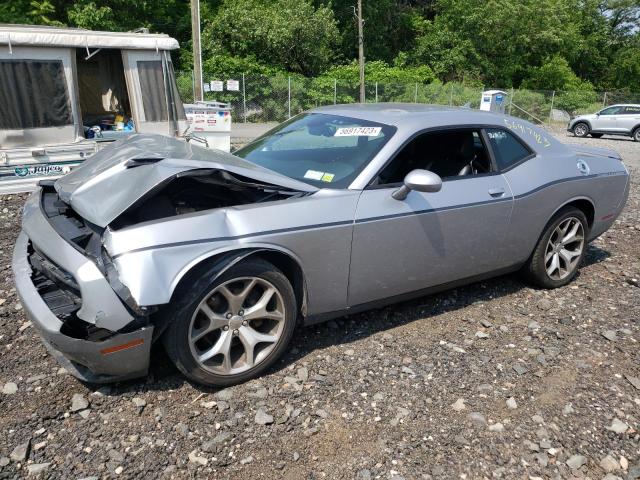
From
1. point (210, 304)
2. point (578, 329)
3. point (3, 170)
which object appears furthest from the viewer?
point (3, 170)

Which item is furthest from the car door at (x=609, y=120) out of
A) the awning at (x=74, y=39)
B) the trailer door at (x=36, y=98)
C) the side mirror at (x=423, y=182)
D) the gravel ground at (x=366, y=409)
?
the side mirror at (x=423, y=182)

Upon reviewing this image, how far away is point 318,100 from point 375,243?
23707 mm

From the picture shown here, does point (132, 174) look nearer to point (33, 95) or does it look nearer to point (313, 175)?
point (313, 175)

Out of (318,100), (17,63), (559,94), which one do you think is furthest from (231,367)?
(559,94)

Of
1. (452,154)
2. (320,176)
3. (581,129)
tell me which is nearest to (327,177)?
(320,176)

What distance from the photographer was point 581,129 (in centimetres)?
2458

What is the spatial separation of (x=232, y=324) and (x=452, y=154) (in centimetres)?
227

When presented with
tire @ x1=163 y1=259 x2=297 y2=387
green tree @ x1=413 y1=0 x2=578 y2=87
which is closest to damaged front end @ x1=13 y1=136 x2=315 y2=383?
tire @ x1=163 y1=259 x2=297 y2=387

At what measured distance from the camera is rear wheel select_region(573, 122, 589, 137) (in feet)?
79.8

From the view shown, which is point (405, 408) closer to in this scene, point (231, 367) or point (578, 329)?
point (231, 367)

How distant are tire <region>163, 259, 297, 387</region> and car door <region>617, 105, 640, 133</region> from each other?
24.4 meters

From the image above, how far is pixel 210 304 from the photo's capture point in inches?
117

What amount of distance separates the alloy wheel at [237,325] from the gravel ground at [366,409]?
0.58ft

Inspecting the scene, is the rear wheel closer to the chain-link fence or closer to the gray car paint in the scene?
the chain-link fence
